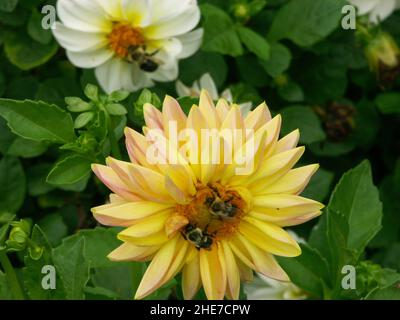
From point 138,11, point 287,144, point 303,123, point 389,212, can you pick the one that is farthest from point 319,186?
point 287,144

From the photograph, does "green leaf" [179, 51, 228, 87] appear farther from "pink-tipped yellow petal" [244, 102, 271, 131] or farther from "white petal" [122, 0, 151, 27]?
"pink-tipped yellow petal" [244, 102, 271, 131]

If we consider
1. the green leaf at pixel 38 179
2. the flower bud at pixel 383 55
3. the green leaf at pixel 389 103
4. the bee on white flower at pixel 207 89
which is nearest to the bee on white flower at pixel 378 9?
the flower bud at pixel 383 55

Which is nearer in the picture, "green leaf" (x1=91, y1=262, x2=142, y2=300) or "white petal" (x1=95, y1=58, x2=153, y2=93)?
"green leaf" (x1=91, y1=262, x2=142, y2=300)

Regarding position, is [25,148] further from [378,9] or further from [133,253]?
[378,9]

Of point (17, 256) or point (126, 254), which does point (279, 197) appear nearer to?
point (126, 254)

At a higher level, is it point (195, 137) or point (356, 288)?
point (195, 137)

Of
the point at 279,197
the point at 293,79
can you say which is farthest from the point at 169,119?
A: the point at 293,79

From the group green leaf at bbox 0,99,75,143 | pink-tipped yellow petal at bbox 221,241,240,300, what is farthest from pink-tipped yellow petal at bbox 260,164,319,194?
green leaf at bbox 0,99,75,143
